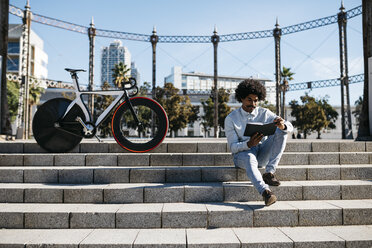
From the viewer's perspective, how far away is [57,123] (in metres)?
4.62

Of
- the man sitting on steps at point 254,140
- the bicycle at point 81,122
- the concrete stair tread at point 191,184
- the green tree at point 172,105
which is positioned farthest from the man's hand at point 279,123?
the green tree at point 172,105

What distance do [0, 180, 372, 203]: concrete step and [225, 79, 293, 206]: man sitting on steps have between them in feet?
0.96

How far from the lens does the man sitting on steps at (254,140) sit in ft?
10.5

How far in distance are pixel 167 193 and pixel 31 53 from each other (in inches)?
2175

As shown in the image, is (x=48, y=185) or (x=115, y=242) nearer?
(x=115, y=242)

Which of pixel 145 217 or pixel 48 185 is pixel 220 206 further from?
pixel 48 185

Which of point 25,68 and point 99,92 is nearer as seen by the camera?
point 99,92

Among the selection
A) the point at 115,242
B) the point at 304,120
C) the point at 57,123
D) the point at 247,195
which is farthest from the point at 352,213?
the point at 304,120

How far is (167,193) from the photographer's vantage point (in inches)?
129

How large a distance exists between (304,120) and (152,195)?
42490mm

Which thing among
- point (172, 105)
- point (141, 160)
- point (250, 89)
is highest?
point (172, 105)

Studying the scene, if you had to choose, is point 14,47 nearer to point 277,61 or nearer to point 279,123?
point 277,61

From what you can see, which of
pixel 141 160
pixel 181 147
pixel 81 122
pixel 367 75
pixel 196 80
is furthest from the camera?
pixel 196 80

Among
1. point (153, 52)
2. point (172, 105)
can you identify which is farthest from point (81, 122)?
point (172, 105)
